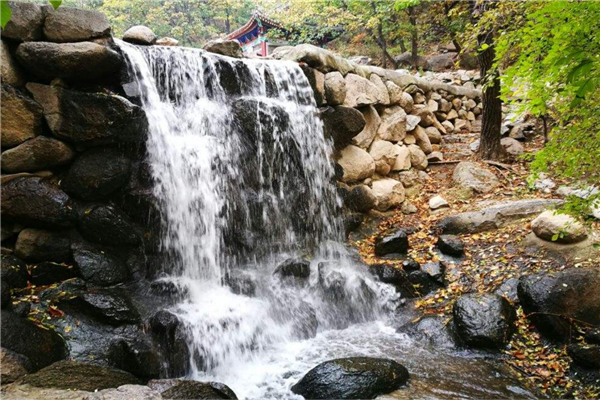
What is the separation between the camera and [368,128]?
769 centimetres

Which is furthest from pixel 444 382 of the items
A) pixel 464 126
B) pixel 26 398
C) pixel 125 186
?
pixel 464 126

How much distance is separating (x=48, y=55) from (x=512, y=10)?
18.5ft

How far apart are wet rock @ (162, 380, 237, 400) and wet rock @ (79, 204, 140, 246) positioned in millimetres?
2164

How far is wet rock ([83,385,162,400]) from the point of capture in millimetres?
2537

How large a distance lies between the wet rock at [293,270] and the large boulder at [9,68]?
3.89 meters

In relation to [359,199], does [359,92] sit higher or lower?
higher

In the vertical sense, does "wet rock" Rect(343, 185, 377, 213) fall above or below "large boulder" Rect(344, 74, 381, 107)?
below

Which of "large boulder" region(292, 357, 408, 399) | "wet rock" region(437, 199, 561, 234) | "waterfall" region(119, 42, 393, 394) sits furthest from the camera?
"wet rock" region(437, 199, 561, 234)

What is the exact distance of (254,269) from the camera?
5508 millimetres

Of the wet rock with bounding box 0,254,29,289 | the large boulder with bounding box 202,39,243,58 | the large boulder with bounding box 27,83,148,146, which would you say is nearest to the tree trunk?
the large boulder with bounding box 202,39,243,58

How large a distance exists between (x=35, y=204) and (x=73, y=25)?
218 cm

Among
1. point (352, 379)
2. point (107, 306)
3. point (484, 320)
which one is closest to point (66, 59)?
point (107, 306)

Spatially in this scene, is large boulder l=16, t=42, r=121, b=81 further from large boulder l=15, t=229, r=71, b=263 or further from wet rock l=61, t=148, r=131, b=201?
large boulder l=15, t=229, r=71, b=263

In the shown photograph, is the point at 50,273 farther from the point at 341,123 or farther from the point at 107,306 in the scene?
the point at 341,123
